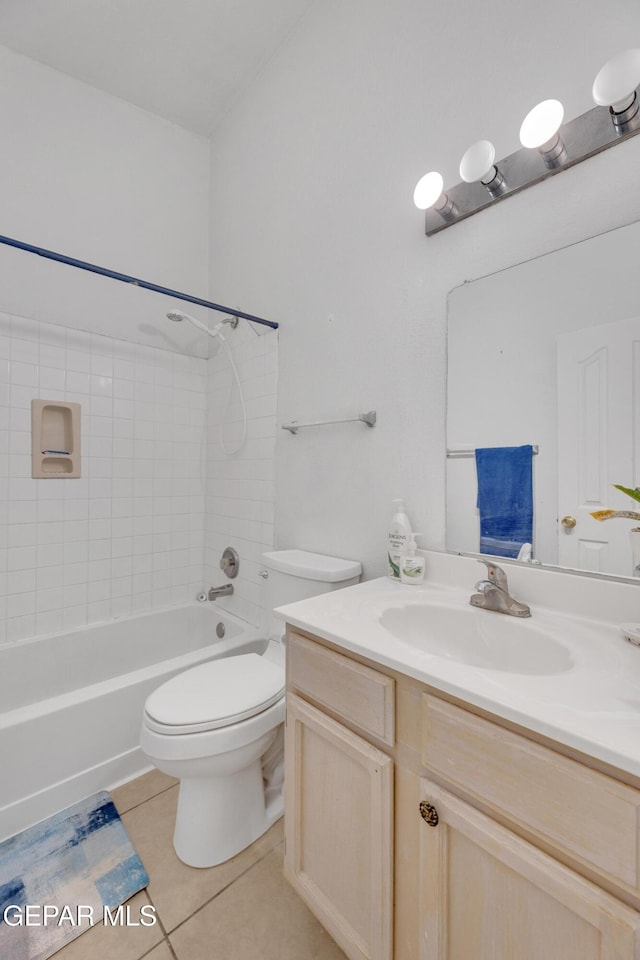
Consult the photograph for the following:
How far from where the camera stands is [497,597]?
3.17 ft

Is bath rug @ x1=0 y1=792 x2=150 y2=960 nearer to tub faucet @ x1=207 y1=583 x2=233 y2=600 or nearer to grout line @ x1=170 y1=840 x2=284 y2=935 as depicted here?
grout line @ x1=170 y1=840 x2=284 y2=935

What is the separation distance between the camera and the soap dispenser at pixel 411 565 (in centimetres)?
117

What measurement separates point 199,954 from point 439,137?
226 cm

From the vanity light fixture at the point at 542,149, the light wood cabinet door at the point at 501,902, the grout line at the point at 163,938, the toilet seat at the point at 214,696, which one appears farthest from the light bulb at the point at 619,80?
the grout line at the point at 163,938

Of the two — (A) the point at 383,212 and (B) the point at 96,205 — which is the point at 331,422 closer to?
(A) the point at 383,212

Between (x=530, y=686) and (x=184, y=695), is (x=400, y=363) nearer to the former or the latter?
(x=530, y=686)

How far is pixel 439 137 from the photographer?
123 cm

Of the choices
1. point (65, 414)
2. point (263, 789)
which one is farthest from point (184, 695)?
point (65, 414)

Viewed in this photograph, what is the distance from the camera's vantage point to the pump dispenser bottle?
1210 millimetres

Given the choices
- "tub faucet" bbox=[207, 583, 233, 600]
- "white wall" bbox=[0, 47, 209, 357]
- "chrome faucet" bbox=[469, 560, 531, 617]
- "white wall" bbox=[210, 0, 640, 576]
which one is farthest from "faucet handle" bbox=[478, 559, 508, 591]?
"white wall" bbox=[0, 47, 209, 357]

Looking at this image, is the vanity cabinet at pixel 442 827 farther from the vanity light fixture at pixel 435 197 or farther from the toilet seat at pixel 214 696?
the vanity light fixture at pixel 435 197

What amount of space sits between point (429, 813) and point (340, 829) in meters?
0.28

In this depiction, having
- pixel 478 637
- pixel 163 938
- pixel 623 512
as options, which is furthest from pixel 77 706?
pixel 623 512

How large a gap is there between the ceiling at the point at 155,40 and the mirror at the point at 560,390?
1619 millimetres
